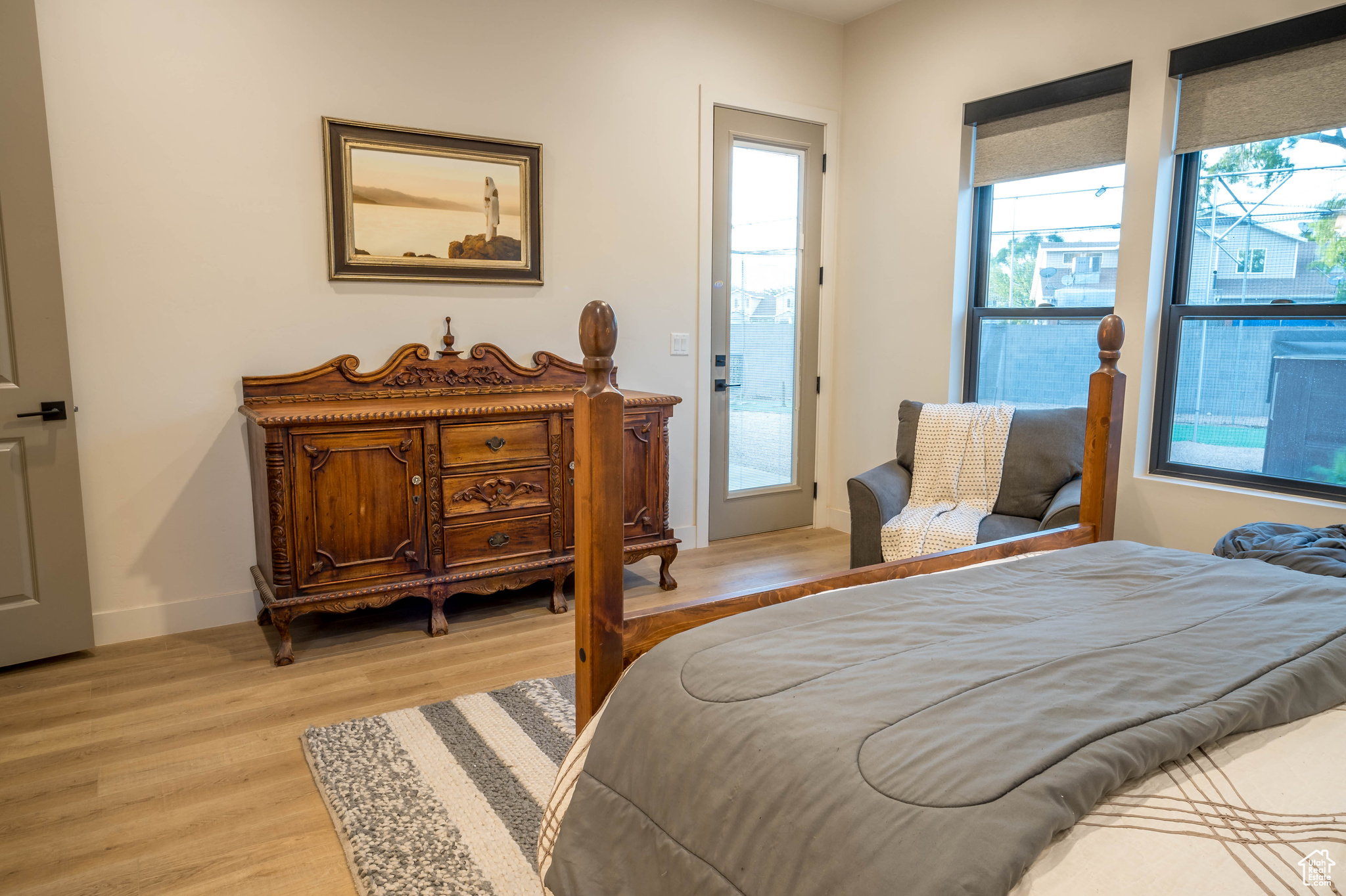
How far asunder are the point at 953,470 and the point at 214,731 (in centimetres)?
290

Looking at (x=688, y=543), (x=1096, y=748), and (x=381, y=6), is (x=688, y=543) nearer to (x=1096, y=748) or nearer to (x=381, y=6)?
(x=381, y=6)

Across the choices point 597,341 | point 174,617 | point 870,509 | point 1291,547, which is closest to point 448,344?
point 174,617

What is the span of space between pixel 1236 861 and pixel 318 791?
2018mm

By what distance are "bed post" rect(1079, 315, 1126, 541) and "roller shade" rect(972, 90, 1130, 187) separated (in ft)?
5.28

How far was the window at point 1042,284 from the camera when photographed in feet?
11.9

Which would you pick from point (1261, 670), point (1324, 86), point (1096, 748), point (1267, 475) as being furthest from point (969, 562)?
point (1324, 86)

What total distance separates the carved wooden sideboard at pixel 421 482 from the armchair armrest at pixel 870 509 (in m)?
0.83

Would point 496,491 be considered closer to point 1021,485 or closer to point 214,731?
point 214,731

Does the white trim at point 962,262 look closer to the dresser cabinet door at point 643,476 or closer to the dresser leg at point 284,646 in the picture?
the dresser cabinet door at point 643,476

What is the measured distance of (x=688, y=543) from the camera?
4.45 meters

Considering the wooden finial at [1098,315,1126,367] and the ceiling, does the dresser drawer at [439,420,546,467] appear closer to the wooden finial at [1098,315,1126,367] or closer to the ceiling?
the wooden finial at [1098,315,1126,367]

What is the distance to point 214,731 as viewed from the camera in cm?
244

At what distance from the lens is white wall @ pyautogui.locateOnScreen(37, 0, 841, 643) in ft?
9.64

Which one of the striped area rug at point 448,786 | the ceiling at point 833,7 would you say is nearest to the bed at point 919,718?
the striped area rug at point 448,786
